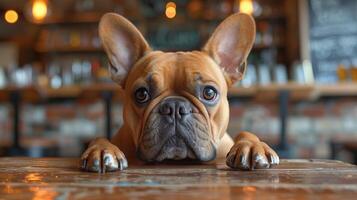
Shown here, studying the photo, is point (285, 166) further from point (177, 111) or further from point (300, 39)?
point (300, 39)

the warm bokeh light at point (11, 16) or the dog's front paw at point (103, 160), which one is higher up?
the warm bokeh light at point (11, 16)

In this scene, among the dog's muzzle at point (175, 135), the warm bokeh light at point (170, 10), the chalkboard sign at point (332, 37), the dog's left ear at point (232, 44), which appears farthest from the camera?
the warm bokeh light at point (170, 10)

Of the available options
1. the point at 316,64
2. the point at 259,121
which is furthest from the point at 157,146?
the point at 316,64

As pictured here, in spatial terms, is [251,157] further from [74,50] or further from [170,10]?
[74,50]

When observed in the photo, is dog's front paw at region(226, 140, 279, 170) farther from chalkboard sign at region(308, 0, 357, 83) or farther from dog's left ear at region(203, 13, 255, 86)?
chalkboard sign at region(308, 0, 357, 83)

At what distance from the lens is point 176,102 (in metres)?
1.37

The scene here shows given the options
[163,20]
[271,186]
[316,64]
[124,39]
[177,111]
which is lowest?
[271,186]

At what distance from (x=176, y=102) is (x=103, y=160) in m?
0.30

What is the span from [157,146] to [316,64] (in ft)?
14.7

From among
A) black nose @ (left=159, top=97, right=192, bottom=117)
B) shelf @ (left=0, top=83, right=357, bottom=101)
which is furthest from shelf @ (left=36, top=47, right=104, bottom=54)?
black nose @ (left=159, top=97, right=192, bottom=117)

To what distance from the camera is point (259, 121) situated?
14.3ft

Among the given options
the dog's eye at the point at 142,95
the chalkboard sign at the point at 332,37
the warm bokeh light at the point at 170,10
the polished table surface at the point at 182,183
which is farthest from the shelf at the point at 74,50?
the polished table surface at the point at 182,183

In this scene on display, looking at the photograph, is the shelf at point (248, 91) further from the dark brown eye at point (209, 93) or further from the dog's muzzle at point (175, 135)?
the dog's muzzle at point (175, 135)

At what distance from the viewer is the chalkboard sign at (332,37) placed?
17.6 feet
